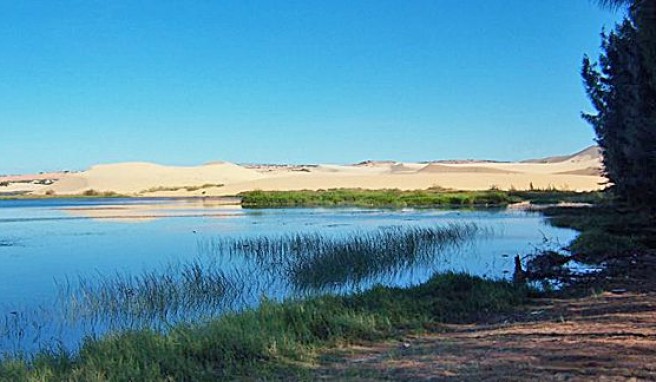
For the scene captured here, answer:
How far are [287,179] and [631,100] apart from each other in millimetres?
84344

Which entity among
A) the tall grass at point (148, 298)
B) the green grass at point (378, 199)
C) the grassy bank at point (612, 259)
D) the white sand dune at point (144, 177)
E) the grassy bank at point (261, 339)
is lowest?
the tall grass at point (148, 298)

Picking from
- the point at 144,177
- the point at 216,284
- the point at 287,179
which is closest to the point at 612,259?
the point at 216,284

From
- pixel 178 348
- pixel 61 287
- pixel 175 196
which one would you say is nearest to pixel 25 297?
pixel 61 287

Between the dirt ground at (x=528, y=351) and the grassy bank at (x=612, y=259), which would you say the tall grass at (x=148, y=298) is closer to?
the dirt ground at (x=528, y=351)

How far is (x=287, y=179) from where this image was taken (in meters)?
98.9

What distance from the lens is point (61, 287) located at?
15.3m

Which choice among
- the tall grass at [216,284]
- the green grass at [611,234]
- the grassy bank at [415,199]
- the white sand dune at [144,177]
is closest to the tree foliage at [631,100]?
the green grass at [611,234]

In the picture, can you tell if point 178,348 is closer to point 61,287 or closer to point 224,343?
point 224,343

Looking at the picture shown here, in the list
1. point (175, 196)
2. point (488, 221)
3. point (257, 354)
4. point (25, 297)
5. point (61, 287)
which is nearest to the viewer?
point (257, 354)

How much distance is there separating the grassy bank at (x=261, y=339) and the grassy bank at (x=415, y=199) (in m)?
38.5

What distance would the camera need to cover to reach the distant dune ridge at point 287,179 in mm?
81562

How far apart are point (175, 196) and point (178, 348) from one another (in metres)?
85.3

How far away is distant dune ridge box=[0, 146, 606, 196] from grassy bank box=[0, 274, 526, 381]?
56.9 meters

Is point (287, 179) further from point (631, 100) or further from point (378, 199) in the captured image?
point (631, 100)
